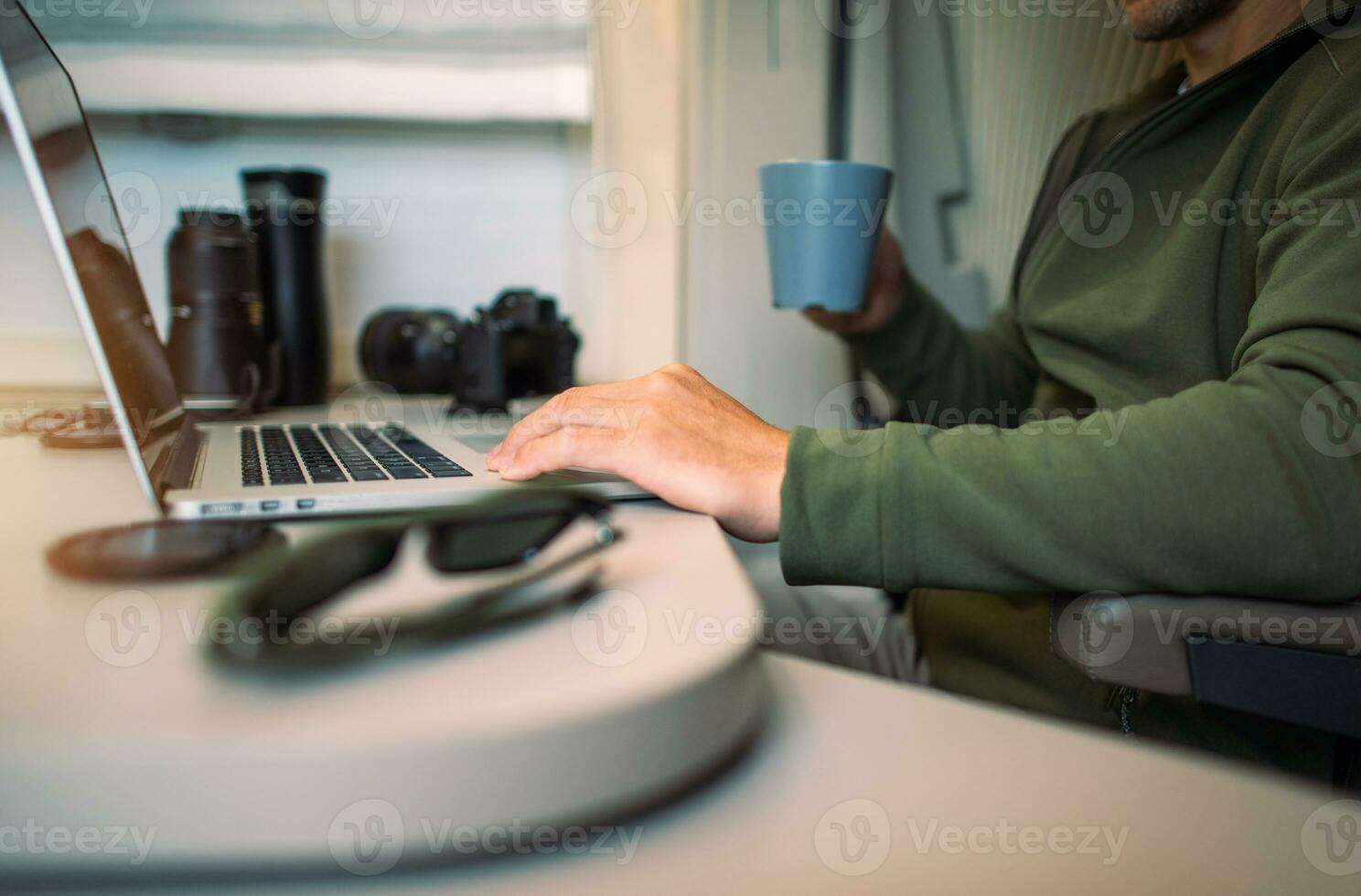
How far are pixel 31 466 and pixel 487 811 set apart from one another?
651 millimetres

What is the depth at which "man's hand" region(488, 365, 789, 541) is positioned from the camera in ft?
1.82

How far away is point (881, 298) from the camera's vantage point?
3.69ft

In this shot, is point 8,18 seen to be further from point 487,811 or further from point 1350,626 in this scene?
point 1350,626

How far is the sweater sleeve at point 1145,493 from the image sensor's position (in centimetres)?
50

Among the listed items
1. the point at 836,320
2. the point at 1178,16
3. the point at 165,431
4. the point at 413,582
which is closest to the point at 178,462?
the point at 165,431

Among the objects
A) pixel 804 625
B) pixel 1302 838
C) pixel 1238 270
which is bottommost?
pixel 804 625

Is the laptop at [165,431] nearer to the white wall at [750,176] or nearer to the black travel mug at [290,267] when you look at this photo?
the black travel mug at [290,267]

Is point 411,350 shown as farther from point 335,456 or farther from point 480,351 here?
point 335,456

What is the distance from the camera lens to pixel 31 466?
0.74 m

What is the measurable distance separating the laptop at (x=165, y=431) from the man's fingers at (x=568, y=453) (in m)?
0.01

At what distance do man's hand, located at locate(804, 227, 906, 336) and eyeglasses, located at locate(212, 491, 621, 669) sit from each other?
73 cm

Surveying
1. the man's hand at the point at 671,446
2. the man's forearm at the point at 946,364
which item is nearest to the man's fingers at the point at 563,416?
the man's hand at the point at 671,446

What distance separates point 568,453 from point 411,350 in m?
0.74

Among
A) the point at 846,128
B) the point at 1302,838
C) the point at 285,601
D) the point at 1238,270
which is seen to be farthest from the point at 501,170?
the point at 1302,838
